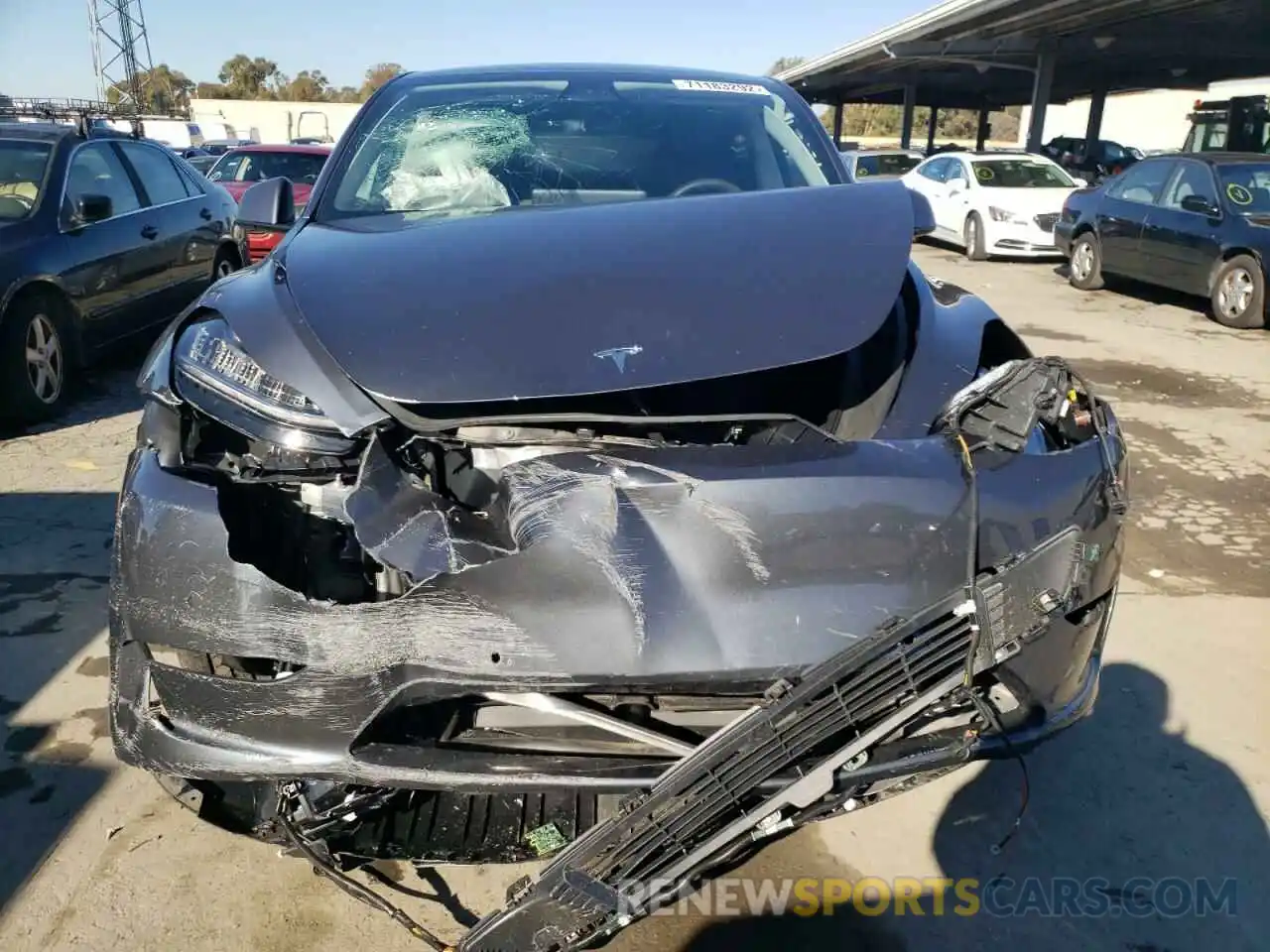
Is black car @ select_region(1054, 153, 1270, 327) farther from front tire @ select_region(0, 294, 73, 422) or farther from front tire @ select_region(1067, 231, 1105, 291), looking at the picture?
front tire @ select_region(0, 294, 73, 422)

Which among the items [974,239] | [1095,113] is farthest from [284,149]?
[1095,113]

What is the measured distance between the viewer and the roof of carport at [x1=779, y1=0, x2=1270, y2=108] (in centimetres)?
1928

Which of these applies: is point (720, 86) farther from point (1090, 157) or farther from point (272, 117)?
point (272, 117)

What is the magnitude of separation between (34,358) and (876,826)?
5299 mm

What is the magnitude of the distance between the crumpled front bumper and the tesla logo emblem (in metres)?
0.20

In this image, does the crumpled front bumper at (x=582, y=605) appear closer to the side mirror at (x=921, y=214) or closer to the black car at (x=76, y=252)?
the side mirror at (x=921, y=214)

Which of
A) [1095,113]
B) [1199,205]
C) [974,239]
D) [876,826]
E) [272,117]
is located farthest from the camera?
[272,117]

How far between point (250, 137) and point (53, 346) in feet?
144

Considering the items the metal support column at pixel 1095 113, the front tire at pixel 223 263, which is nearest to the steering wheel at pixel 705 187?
the front tire at pixel 223 263

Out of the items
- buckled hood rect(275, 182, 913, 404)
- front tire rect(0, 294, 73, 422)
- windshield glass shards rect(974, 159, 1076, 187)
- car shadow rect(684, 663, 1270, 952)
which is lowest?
car shadow rect(684, 663, 1270, 952)

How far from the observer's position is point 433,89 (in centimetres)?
359

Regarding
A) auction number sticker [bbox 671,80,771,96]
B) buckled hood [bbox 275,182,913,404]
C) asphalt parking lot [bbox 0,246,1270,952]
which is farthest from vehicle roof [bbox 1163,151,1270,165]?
buckled hood [bbox 275,182,913,404]

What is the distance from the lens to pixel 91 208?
19.4 ft

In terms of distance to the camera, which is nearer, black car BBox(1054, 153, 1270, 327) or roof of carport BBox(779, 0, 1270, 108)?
black car BBox(1054, 153, 1270, 327)
